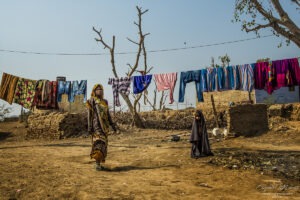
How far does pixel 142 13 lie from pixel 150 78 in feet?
18.8

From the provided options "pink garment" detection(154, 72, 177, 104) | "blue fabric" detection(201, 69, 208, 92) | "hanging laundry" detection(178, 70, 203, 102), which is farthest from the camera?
"pink garment" detection(154, 72, 177, 104)

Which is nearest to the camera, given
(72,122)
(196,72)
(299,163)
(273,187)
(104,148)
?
(273,187)

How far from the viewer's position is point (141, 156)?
7699mm

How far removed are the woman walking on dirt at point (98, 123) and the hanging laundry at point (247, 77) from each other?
25.1 feet

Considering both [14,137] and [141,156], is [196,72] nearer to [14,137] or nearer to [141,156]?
[141,156]

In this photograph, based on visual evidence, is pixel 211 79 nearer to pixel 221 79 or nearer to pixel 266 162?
pixel 221 79

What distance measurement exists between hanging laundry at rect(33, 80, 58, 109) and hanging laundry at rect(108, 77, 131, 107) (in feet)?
10.6

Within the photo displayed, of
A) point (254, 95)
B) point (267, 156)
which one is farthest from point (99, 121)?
point (254, 95)

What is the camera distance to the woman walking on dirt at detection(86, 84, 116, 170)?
581 centimetres

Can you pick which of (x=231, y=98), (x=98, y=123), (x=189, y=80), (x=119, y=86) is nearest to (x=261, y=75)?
(x=189, y=80)

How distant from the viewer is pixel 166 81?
46.8 feet

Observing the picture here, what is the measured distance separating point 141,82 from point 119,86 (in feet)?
5.29

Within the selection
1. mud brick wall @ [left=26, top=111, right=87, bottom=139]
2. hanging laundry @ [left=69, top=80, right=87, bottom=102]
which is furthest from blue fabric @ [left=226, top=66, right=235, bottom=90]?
mud brick wall @ [left=26, top=111, right=87, bottom=139]

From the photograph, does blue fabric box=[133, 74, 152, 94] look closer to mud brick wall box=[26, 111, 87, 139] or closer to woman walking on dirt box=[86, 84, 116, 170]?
mud brick wall box=[26, 111, 87, 139]
